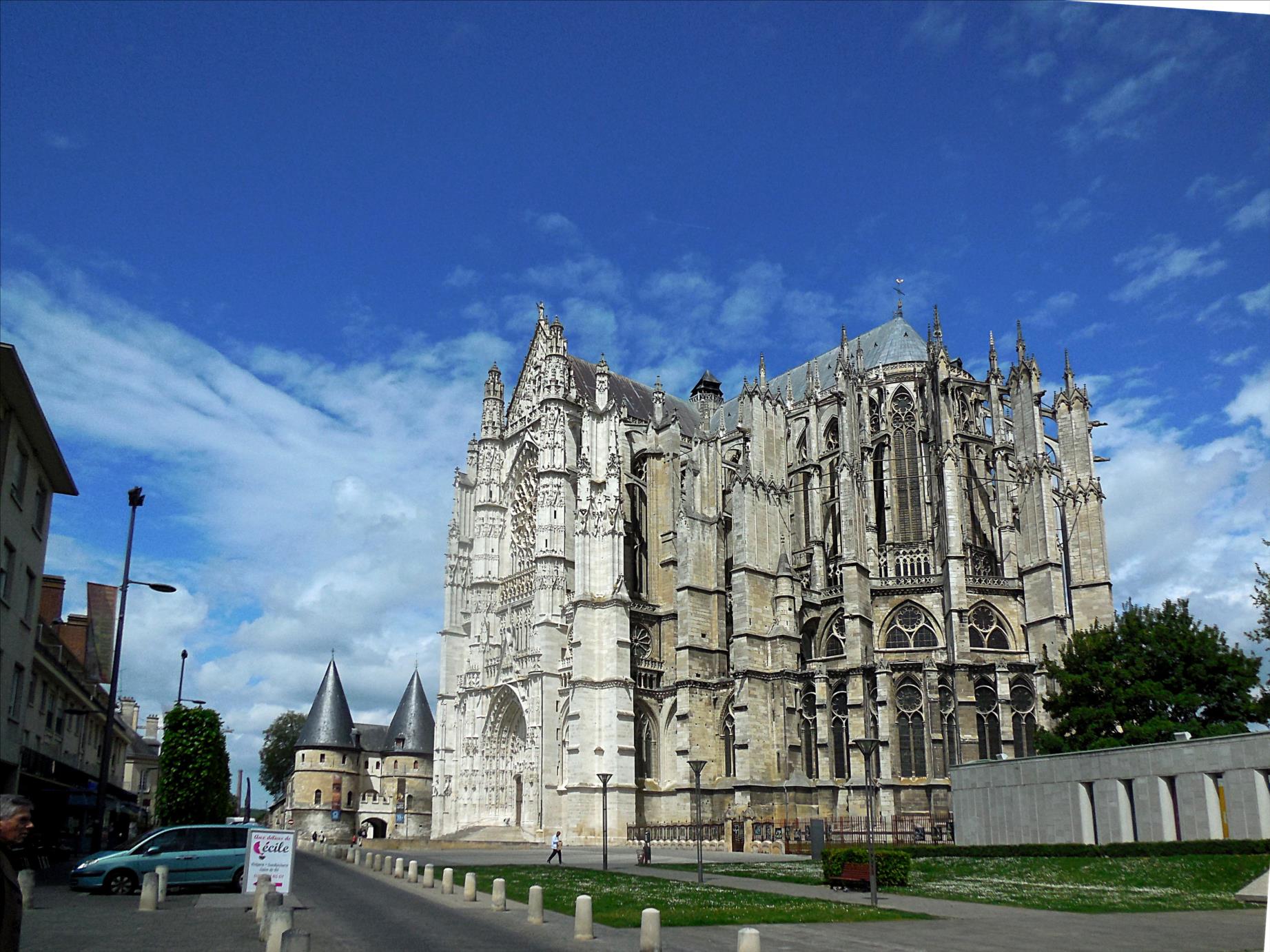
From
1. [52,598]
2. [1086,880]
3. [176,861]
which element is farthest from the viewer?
[52,598]

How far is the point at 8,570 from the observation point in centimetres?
2838

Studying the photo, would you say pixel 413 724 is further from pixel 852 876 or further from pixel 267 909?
pixel 267 909

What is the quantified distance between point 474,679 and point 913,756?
2669 centimetres

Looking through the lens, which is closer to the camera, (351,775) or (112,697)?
(112,697)

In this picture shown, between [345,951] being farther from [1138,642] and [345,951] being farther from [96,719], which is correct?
[96,719]

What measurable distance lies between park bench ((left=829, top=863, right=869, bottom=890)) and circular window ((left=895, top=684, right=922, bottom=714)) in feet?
73.3

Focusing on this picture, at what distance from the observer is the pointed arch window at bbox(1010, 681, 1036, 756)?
4456cm

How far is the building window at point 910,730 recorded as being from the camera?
4528 centimetres

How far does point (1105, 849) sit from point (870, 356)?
1413 inches

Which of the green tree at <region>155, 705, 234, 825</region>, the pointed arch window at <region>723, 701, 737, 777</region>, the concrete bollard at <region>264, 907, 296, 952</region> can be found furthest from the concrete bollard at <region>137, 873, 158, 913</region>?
the pointed arch window at <region>723, 701, 737, 777</region>

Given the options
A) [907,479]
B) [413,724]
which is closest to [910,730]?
[907,479]

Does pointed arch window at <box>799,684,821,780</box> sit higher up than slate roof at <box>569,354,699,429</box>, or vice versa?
slate roof at <box>569,354,699,429</box>

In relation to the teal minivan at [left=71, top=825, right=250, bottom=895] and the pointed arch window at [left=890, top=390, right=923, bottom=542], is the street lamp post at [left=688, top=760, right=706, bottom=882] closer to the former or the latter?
the teal minivan at [left=71, top=825, right=250, bottom=895]

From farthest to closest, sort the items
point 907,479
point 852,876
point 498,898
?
point 907,479, point 852,876, point 498,898
